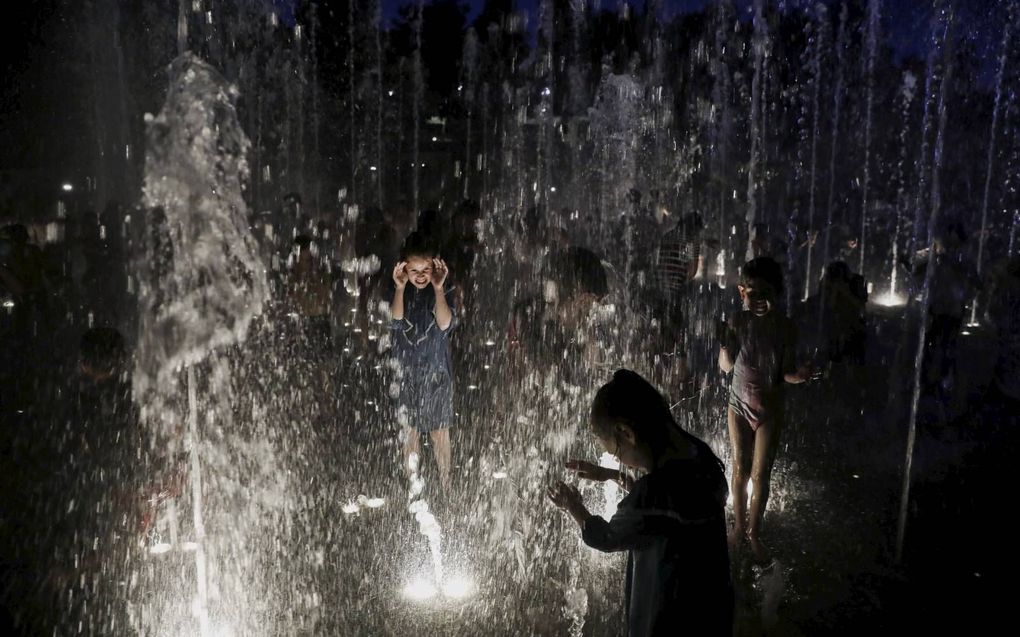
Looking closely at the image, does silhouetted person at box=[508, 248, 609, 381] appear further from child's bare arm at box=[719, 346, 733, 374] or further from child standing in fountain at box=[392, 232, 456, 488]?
child's bare arm at box=[719, 346, 733, 374]

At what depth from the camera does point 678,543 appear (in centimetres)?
232

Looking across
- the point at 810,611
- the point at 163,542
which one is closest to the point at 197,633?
the point at 163,542

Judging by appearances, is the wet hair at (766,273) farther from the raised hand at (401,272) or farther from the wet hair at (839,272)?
the wet hair at (839,272)

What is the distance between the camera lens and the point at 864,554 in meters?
4.70

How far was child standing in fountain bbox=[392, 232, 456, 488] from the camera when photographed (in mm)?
4992

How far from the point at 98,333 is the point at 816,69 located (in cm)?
3379

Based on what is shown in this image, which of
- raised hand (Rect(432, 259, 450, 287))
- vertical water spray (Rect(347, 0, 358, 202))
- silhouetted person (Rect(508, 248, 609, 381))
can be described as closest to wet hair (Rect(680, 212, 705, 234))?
silhouetted person (Rect(508, 248, 609, 381))

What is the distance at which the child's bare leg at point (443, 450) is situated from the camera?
529cm

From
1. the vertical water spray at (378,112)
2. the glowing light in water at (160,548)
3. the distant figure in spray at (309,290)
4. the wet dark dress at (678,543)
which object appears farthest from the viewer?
the vertical water spray at (378,112)

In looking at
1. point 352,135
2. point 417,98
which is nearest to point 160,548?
point 352,135

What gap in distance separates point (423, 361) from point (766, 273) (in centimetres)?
224

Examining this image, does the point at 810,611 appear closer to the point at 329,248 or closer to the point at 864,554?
the point at 864,554

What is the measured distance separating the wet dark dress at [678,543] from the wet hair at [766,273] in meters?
2.06

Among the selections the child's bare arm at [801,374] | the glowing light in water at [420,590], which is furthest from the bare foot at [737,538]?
the glowing light in water at [420,590]
